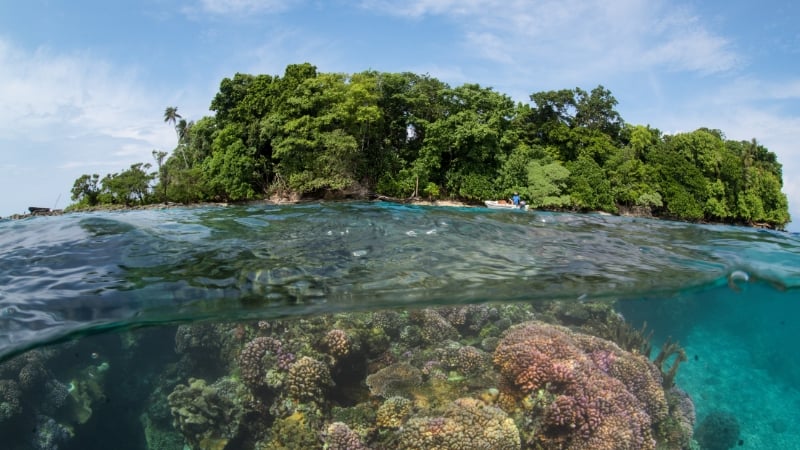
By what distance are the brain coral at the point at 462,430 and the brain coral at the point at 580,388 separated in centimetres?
88

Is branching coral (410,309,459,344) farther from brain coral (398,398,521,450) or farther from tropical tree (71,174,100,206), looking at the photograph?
tropical tree (71,174,100,206)

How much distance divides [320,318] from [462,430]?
14.2 ft

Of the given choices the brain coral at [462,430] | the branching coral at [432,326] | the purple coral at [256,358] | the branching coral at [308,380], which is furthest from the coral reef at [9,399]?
the branching coral at [432,326]

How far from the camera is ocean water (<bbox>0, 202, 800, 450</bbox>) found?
794 cm

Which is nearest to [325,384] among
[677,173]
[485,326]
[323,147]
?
[485,326]

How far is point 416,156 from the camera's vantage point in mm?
39281

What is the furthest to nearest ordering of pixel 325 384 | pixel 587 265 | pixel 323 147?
pixel 323 147, pixel 587 265, pixel 325 384

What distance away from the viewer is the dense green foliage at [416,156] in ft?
116

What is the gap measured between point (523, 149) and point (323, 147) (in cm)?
1738

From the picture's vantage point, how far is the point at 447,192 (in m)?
39.0

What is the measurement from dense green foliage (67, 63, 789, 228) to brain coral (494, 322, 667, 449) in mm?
26447

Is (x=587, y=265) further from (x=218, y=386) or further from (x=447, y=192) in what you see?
(x=447, y=192)

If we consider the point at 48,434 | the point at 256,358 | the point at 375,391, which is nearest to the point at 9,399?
the point at 48,434

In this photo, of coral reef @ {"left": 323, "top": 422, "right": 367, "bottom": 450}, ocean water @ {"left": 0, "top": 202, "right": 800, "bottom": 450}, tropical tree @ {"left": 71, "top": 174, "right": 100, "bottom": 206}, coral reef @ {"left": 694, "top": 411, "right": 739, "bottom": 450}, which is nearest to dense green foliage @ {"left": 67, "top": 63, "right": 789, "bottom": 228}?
tropical tree @ {"left": 71, "top": 174, "right": 100, "bottom": 206}
